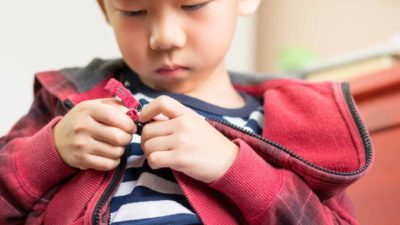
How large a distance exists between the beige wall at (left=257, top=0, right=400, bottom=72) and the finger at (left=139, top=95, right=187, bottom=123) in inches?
41.9

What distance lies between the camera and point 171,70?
59cm

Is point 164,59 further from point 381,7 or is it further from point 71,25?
point 381,7

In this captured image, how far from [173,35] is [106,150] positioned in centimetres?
14

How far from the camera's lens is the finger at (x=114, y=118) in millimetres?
508

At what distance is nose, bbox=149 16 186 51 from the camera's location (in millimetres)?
549

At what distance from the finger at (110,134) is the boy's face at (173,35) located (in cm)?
11

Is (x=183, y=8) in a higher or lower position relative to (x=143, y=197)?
higher

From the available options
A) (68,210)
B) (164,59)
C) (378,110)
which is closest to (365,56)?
(378,110)

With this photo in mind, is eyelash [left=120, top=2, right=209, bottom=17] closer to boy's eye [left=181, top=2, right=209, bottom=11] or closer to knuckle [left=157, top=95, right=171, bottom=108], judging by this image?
boy's eye [left=181, top=2, right=209, bottom=11]

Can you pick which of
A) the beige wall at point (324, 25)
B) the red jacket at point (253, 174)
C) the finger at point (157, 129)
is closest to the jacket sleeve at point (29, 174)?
the red jacket at point (253, 174)

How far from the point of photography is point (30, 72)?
0.95 meters

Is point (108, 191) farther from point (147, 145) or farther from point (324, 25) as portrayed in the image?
point (324, 25)

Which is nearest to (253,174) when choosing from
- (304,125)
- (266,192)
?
(266,192)


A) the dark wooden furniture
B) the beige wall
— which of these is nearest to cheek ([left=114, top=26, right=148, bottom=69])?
the dark wooden furniture
